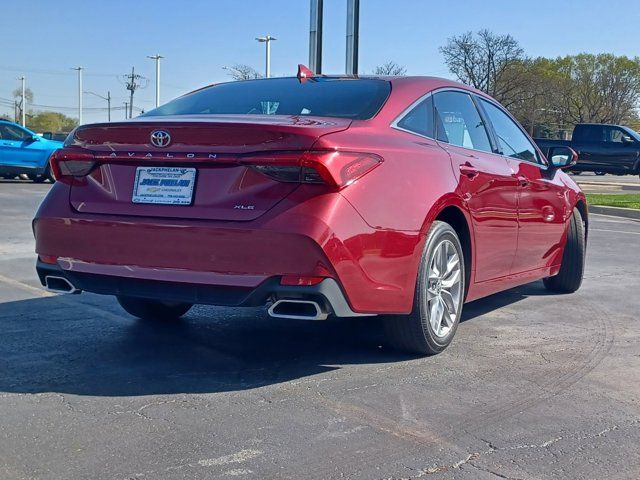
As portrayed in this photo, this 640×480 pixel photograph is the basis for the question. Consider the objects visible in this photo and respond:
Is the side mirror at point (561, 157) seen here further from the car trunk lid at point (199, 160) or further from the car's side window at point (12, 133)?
the car's side window at point (12, 133)

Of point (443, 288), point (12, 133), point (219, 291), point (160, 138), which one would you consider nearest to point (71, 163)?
point (160, 138)

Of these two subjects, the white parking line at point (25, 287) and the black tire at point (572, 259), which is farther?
the black tire at point (572, 259)

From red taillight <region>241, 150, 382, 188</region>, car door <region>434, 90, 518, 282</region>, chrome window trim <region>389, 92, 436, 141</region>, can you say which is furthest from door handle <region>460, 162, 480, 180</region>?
red taillight <region>241, 150, 382, 188</region>

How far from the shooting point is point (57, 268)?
4.30m

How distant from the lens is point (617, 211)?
606 inches

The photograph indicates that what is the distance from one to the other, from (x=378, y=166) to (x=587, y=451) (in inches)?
63.9

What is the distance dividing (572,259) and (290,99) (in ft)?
10.3

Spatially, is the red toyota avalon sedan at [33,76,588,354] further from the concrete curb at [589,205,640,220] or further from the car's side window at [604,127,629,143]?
the car's side window at [604,127,629,143]

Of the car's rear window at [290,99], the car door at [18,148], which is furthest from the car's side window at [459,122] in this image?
the car door at [18,148]

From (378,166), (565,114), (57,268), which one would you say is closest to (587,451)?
(378,166)

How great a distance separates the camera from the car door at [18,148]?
21266mm

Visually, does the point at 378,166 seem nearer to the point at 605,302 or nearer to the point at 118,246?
the point at 118,246

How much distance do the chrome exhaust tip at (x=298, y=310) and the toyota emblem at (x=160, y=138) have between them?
95cm

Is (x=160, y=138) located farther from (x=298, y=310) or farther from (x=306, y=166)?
(x=298, y=310)
